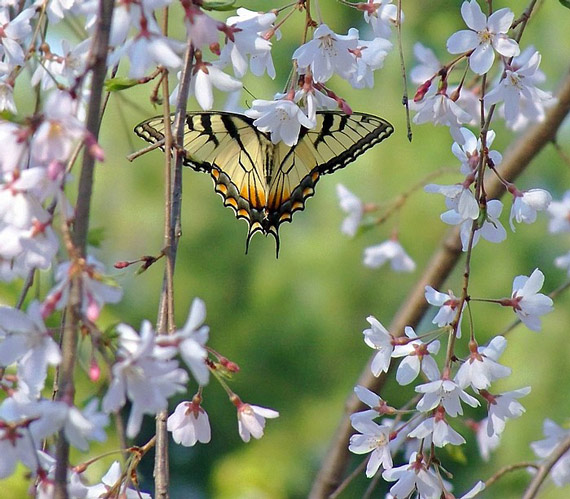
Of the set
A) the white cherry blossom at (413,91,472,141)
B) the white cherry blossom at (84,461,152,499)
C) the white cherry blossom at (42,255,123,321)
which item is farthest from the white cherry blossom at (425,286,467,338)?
the white cherry blossom at (42,255,123,321)

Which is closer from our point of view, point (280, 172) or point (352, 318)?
point (280, 172)

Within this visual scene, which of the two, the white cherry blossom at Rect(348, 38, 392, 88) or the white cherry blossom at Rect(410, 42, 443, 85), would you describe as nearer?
the white cherry blossom at Rect(348, 38, 392, 88)

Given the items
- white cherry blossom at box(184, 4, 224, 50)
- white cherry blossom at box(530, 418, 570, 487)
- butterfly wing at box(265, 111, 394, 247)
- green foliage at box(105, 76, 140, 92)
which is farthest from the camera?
white cherry blossom at box(530, 418, 570, 487)

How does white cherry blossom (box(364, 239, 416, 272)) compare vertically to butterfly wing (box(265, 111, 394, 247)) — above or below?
below

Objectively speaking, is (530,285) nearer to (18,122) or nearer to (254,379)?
(18,122)

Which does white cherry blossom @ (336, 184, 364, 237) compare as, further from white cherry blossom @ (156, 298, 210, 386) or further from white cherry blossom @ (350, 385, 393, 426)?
white cherry blossom @ (156, 298, 210, 386)

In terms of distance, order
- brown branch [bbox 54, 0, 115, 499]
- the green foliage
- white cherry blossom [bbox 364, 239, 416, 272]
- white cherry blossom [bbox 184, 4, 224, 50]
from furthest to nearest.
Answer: white cherry blossom [bbox 364, 239, 416, 272], the green foliage, white cherry blossom [bbox 184, 4, 224, 50], brown branch [bbox 54, 0, 115, 499]

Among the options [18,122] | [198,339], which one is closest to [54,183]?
[18,122]
